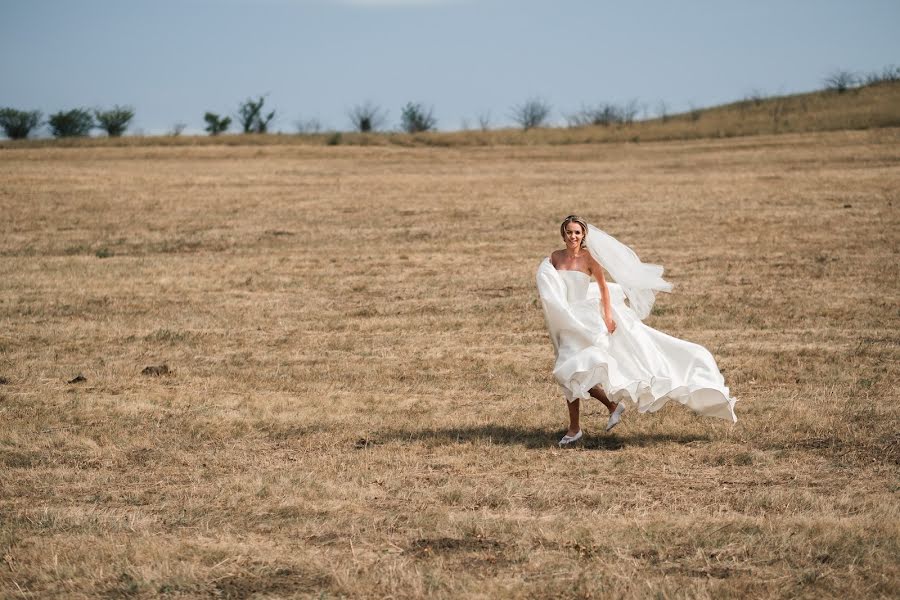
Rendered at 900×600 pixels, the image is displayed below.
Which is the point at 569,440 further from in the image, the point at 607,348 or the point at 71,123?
the point at 71,123

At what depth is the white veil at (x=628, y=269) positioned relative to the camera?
391 inches

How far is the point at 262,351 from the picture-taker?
1490 centimetres

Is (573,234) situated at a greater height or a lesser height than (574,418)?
greater

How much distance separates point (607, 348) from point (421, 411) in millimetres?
2491

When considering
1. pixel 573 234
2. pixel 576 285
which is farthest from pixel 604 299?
pixel 573 234

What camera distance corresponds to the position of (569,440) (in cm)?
978

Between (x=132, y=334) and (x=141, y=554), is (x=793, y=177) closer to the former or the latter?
(x=132, y=334)

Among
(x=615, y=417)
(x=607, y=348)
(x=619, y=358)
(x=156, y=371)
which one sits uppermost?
(x=607, y=348)

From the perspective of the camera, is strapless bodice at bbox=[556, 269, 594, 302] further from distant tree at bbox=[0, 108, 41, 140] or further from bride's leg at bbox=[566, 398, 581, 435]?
distant tree at bbox=[0, 108, 41, 140]

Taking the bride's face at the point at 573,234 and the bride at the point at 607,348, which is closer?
the bride at the point at 607,348

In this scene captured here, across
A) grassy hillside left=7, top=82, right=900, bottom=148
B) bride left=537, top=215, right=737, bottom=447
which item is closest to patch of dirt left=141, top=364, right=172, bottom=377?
bride left=537, top=215, right=737, bottom=447

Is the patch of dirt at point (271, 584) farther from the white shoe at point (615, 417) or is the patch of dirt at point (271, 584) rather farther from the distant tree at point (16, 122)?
the distant tree at point (16, 122)

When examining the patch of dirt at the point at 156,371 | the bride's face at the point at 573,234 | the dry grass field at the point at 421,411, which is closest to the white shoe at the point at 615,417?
the dry grass field at the point at 421,411

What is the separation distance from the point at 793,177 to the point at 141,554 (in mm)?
28832
